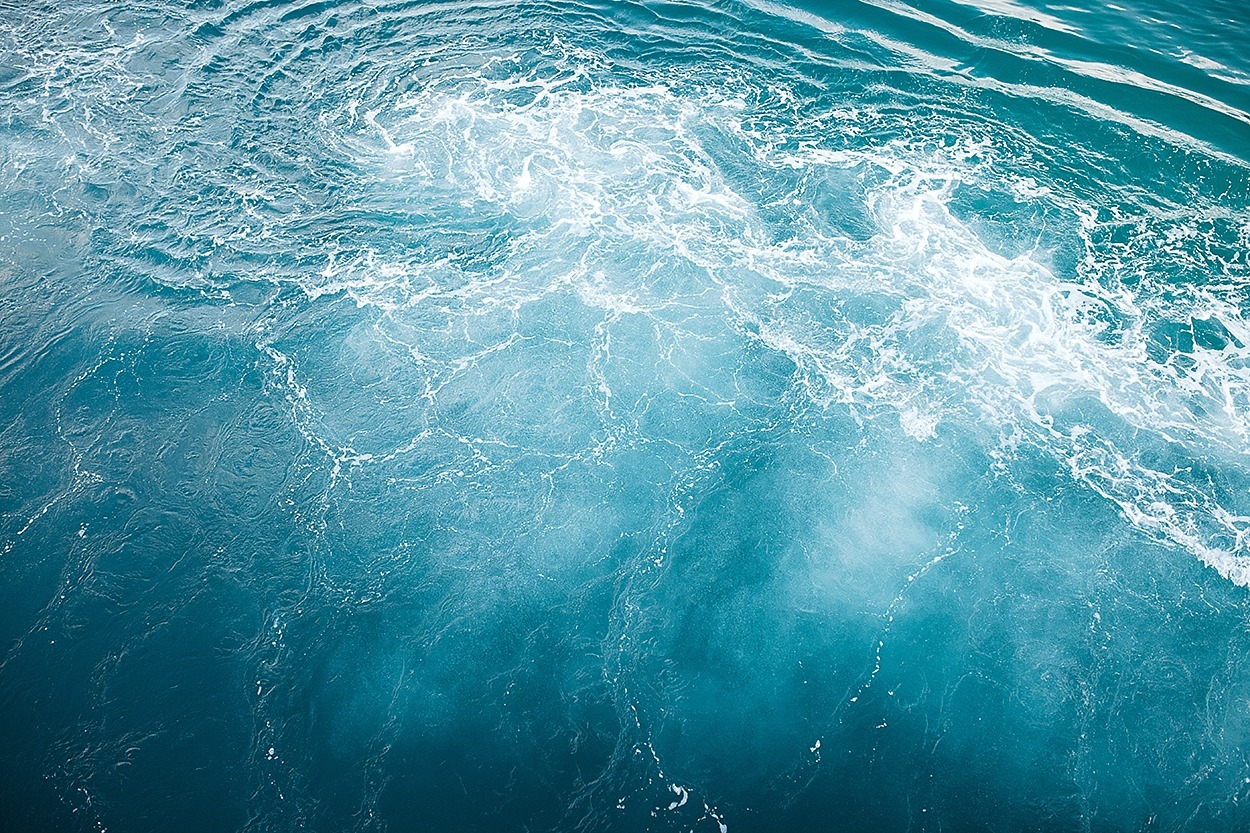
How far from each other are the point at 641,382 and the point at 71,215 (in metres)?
43.1

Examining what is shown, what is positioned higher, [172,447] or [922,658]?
[172,447]

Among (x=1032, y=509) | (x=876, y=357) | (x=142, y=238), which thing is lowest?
(x=1032, y=509)

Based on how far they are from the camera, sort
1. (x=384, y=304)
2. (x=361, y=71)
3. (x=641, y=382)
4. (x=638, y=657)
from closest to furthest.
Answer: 1. (x=638, y=657)
2. (x=641, y=382)
3. (x=384, y=304)
4. (x=361, y=71)

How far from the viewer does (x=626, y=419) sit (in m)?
44.8

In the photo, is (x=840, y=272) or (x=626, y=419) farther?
(x=840, y=272)

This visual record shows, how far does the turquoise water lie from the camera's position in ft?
112

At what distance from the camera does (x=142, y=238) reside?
51938 mm

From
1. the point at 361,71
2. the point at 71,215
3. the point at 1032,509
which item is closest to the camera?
the point at 1032,509

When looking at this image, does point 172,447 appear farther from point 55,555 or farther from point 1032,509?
point 1032,509

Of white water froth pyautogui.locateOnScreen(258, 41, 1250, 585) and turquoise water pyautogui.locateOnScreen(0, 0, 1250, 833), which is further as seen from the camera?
white water froth pyautogui.locateOnScreen(258, 41, 1250, 585)

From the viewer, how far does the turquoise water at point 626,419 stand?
3409 cm

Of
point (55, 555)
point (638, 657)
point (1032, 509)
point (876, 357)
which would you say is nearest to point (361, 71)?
point (55, 555)

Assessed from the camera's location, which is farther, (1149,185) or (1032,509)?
(1149,185)

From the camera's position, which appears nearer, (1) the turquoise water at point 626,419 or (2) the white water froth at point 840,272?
(1) the turquoise water at point 626,419
